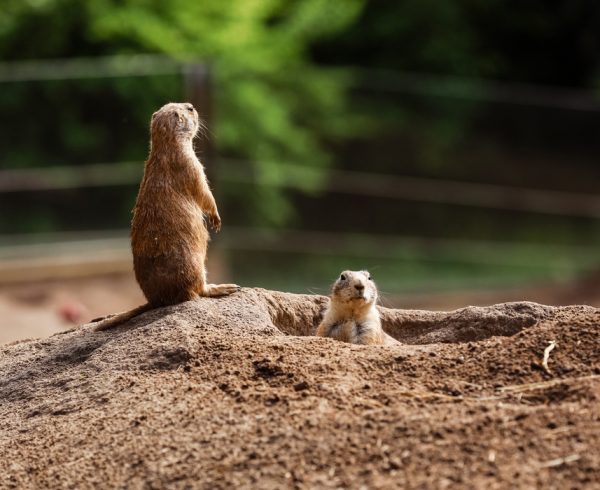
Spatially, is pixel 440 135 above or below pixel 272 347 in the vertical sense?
above

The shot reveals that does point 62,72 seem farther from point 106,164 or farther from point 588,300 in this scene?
point 588,300

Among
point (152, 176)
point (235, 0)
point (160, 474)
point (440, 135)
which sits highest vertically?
point (235, 0)

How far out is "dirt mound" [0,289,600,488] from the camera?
132 inches

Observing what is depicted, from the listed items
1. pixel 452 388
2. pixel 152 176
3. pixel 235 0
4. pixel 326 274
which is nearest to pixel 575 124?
pixel 326 274

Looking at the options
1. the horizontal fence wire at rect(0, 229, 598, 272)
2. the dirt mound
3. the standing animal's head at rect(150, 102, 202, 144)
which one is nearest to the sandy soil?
the horizontal fence wire at rect(0, 229, 598, 272)

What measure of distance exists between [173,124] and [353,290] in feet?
3.97

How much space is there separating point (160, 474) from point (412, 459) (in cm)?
82

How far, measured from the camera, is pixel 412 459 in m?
3.35

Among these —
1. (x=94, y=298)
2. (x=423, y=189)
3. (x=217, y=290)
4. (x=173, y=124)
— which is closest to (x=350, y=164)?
(x=423, y=189)

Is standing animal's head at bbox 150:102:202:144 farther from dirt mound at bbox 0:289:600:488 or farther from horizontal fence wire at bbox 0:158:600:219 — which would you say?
horizontal fence wire at bbox 0:158:600:219

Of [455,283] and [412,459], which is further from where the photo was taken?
[455,283]

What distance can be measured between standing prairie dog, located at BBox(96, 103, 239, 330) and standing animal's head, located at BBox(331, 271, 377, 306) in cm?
52

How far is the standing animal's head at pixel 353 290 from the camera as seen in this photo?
5.41 metres

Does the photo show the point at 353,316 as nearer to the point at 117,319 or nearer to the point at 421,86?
the point at 117,319
